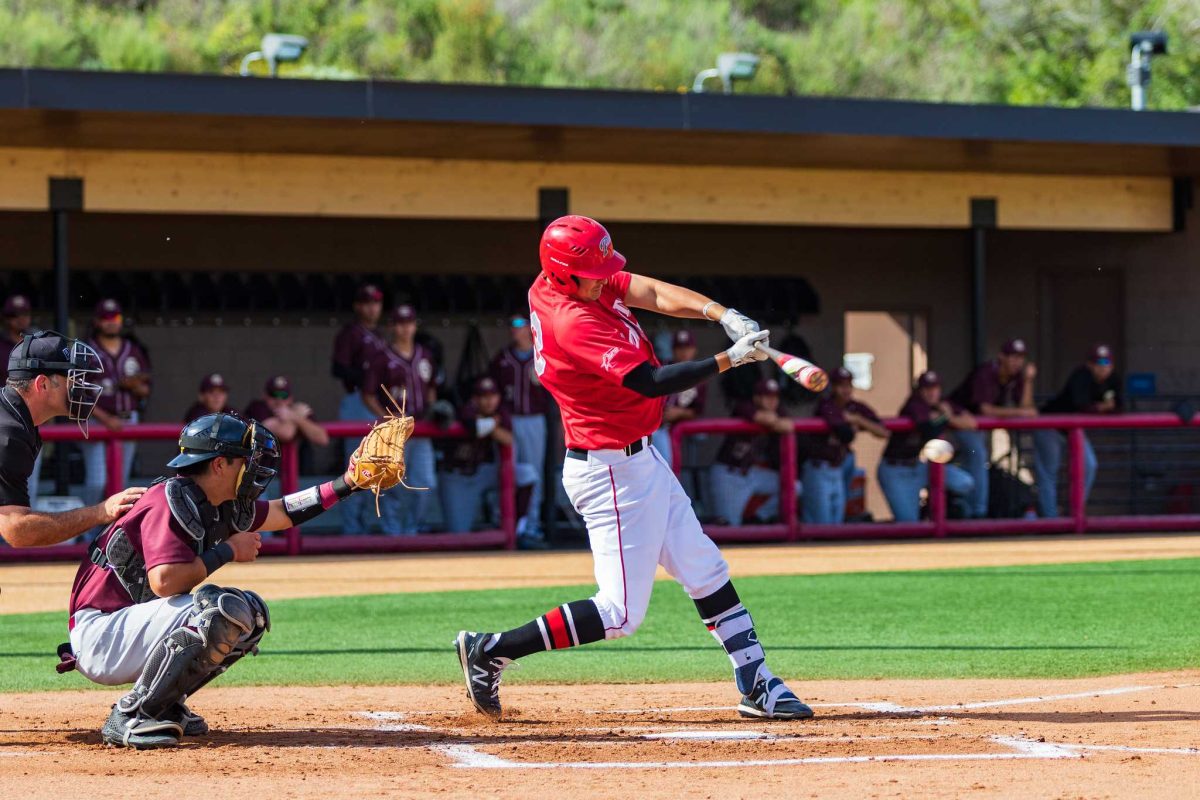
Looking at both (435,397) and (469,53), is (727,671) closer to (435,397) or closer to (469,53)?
(435,397)

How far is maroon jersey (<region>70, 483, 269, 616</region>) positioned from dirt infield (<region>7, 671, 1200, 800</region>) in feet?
1.43

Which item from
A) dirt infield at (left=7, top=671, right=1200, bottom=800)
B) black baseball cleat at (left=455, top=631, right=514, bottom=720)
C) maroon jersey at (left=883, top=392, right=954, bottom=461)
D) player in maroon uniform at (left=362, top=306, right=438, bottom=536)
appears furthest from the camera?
maroon jersey at (left=883, top=392, right=954, bottom=461)

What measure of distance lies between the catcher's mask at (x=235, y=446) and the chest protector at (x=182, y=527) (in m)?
0.07

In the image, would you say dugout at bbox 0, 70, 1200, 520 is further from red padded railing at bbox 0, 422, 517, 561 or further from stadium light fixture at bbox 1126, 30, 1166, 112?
red padded railing at bbox 0, 422, 517, 561

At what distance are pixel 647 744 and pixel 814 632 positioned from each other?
303 cm

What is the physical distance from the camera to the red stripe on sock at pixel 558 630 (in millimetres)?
5004

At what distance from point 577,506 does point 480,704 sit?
70 centimetres

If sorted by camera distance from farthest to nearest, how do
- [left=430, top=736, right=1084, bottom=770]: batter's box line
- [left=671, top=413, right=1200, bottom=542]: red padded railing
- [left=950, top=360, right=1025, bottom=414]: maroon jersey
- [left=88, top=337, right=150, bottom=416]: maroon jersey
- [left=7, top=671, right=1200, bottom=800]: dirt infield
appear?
[left=950, top=360, right=1025, bottom=414]: maroon jersey < [left=671, top=413, right=1200, bottom=542]: red padded railing < [left=88, top=337, right=150, bottom=416]: maroon jersey < [left=430, top=736, right=1084, bottom=770]: batter's box line < [left=7, top=671, right=1200, bottom=800]: dirt infield

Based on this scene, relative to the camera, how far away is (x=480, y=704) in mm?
5168

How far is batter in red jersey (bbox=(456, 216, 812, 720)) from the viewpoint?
191 inches

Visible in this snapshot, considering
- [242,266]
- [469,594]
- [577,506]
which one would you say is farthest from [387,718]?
[242,266]

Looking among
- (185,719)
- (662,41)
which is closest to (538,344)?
(185,719)

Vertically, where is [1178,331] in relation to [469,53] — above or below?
below

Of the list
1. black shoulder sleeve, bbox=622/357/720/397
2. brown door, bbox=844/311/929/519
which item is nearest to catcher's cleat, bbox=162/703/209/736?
black shoulder sleeve, bbox=622/357/720/397
